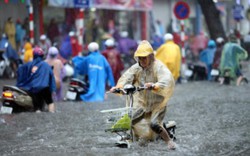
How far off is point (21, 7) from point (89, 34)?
12.9 feet

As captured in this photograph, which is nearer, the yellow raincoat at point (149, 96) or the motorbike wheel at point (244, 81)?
the yellow raincoat at point (149, 96)

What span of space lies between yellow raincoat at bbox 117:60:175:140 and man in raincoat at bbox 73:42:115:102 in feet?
20.8

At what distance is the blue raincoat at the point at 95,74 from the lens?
15.1 metres

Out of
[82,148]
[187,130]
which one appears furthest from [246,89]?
[82,148]

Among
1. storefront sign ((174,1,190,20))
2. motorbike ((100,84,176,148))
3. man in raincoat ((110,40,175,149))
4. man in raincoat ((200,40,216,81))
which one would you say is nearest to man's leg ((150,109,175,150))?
man in raincoat ((110,40,175,149))

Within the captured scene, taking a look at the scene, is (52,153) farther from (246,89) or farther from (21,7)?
(21,7)

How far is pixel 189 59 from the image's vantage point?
102 ft

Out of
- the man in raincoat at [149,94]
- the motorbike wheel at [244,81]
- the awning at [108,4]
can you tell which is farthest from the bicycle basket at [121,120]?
the awning at [108,4]

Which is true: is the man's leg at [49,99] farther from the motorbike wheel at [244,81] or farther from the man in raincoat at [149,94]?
the motorbike wheel at [244,81]

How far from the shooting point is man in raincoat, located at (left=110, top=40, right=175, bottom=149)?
8.34 meters

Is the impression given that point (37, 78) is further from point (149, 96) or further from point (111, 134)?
point (149, 96)

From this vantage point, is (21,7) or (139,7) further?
(139,7)

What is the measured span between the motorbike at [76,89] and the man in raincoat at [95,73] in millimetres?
105

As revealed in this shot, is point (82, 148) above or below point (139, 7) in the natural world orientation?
below
